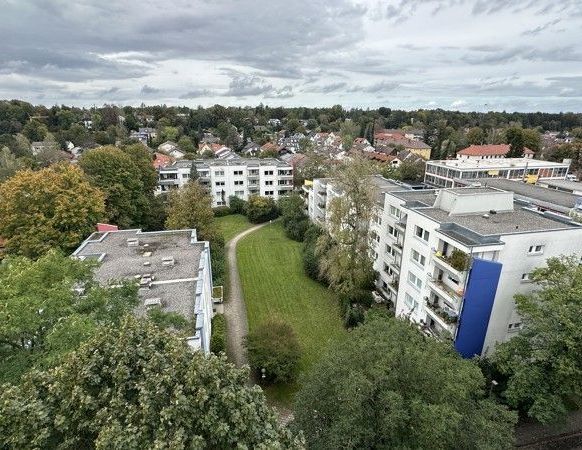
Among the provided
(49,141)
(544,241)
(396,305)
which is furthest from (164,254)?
(49,141)

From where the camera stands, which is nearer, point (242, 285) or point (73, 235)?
point (73, 235)

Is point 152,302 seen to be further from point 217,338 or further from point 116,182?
point 116,182

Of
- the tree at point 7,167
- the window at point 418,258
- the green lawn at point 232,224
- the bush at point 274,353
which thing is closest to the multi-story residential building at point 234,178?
the green lawn at point 232,224

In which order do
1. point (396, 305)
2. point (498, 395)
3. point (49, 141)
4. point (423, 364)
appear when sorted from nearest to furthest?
point (423, 364) → point (498, 395) → point (396, 305) → point (49, 141)

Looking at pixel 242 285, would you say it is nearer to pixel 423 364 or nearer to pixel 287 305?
pixel 287 305

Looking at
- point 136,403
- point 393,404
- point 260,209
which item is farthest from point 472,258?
point 260,209
